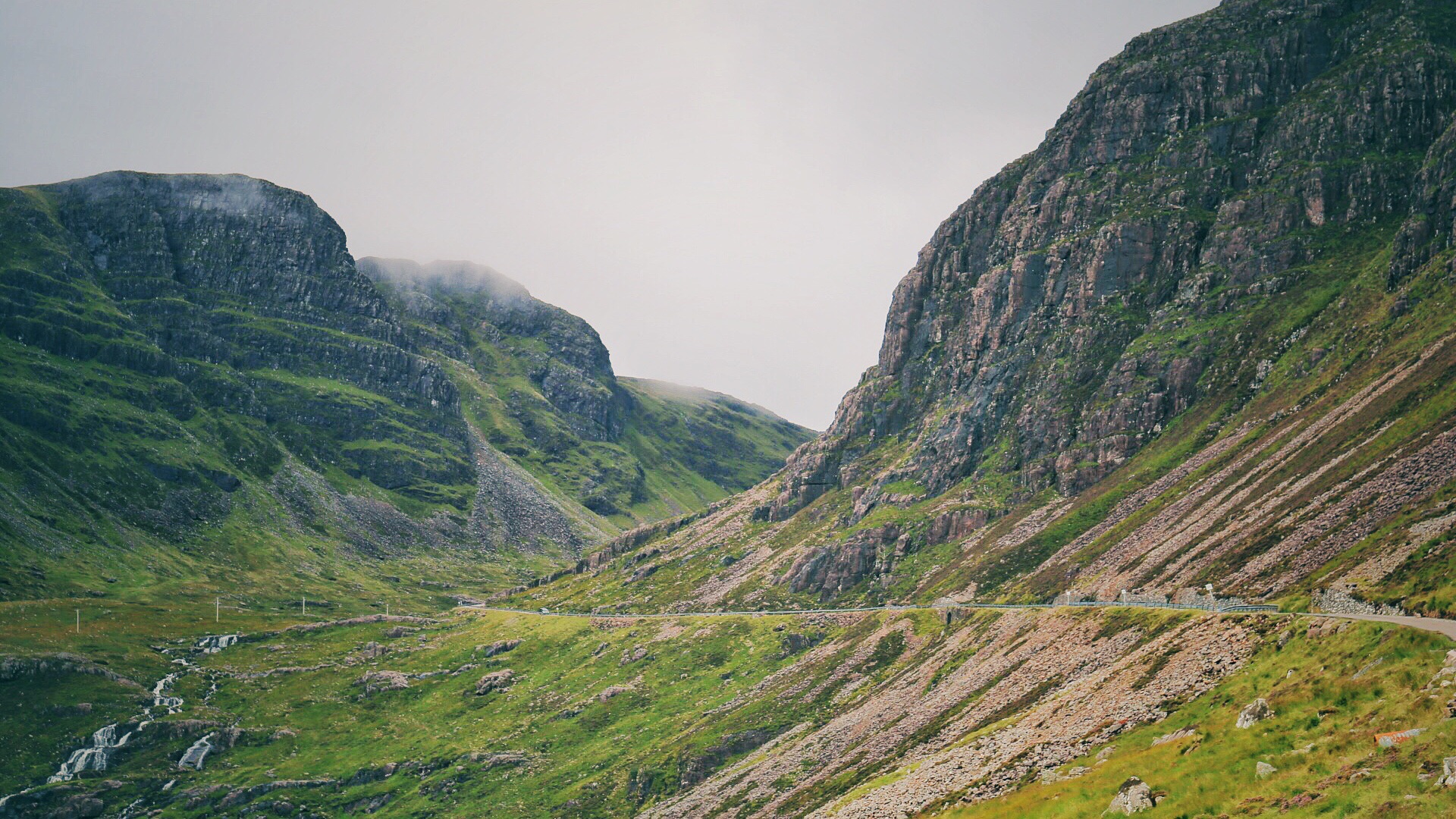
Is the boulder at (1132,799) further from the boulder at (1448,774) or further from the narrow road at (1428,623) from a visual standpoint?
the narrow road at (1428,623)

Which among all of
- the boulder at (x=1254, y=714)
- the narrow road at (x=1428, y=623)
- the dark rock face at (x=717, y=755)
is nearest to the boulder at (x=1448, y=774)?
the boulder at (x=1254, y=714)

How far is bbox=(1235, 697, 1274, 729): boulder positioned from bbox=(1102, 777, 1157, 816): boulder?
883cm

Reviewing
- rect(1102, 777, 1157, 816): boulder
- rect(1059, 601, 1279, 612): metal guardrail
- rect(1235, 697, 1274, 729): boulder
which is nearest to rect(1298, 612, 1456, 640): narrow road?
rect(1235, 697, 1274, 729): boulder

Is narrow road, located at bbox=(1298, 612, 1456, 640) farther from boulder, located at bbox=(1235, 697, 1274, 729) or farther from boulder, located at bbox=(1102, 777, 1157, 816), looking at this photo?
boulder, located at bbox=(1102, 777, 1157, 816)

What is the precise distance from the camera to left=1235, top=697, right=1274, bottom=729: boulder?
6619cm

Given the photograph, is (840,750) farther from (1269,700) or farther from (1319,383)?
(1319,383)

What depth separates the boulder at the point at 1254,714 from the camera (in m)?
66.2

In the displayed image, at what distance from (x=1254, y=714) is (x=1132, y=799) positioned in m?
12.4

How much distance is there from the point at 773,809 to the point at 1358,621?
8502 cm

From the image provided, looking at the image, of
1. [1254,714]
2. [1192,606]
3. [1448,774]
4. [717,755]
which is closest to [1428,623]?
[1254,714]

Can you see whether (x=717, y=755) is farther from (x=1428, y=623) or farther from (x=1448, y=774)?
(x=1448, y=774)

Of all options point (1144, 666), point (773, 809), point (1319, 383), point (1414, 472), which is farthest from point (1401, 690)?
point (1319, 383)

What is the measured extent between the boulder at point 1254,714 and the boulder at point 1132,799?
8.83 m

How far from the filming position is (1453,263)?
604 ft
